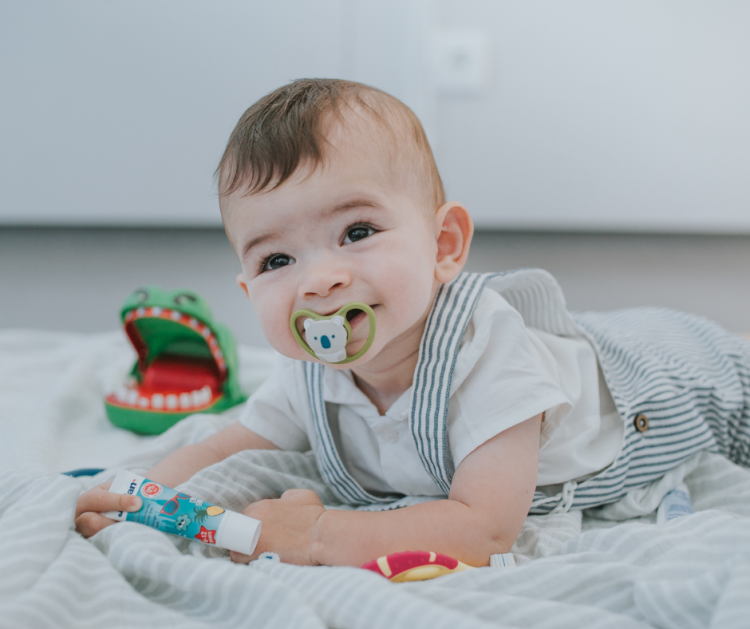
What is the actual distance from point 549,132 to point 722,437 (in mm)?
948

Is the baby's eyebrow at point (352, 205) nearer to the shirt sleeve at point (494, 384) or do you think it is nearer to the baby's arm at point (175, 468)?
the shirt sleeve at point (494, 384)

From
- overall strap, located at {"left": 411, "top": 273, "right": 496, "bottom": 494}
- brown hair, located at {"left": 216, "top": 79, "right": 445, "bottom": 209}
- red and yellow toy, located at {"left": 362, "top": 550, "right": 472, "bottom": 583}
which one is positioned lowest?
red and yellow toy, located at {"left": 362, "top": 550, "right": 472, "bottom": 583}

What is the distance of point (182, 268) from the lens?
5.50 feet

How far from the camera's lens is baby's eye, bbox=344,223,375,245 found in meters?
0.56

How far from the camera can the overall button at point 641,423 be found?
0.73 metres

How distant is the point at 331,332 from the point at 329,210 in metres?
0.11

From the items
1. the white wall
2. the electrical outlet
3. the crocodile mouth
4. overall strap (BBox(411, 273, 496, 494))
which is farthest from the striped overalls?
the electrical outlet

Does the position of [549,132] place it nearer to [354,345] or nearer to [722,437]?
[722,437]

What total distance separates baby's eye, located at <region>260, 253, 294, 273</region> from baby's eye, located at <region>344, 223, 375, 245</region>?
0.20ft

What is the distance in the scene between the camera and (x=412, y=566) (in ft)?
1.57

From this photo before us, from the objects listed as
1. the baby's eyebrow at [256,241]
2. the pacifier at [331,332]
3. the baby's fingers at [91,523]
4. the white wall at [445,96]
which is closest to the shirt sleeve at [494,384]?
the pacifier at [331,332]

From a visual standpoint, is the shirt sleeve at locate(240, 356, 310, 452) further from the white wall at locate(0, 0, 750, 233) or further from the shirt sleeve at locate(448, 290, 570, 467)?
the white wall at locate(0, 0, 750, 233)

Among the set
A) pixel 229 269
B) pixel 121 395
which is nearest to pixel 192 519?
pixel 121 395

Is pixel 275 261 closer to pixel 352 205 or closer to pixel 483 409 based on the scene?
pixel 352 205
